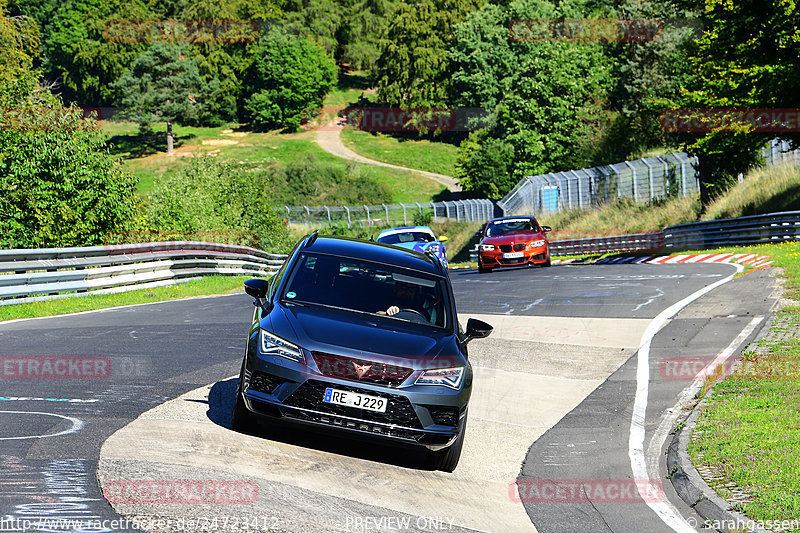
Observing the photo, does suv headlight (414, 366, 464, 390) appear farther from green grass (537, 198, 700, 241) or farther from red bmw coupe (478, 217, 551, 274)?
green grass (537, 198, 700, 241)

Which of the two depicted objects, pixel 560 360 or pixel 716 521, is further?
pixel 560 360

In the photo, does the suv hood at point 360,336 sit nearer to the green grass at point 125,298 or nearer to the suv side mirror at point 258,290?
the suv side mirror at point 258,290

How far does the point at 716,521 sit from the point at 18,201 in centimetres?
2418

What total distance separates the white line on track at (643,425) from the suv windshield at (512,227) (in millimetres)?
11946

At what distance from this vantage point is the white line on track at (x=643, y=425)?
249 inches

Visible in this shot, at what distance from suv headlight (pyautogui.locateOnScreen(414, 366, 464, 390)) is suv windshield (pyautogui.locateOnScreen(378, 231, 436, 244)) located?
59.4 ft

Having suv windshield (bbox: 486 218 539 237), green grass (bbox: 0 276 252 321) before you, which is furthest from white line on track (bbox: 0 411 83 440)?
suv windshield (bbox: 486 218 539 237)

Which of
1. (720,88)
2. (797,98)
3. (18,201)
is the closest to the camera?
(18,201)

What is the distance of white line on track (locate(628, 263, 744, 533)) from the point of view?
20.8ft

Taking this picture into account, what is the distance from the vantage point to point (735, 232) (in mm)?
33594

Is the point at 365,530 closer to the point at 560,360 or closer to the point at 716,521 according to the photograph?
the point at 716,521

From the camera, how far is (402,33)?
119250mm

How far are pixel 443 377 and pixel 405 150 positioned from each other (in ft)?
342

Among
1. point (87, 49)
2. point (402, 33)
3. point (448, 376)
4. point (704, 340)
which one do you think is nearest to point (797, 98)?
point (704, 340)
